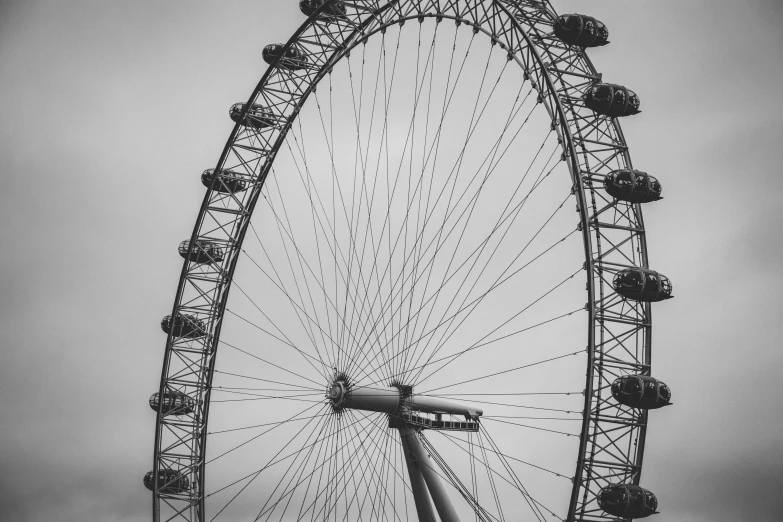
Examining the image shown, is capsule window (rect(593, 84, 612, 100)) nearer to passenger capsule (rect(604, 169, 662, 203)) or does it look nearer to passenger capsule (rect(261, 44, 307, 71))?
passenger capsule (rect(604, 169, 662, 203))

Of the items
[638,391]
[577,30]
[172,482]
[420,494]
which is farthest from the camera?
[172,482]

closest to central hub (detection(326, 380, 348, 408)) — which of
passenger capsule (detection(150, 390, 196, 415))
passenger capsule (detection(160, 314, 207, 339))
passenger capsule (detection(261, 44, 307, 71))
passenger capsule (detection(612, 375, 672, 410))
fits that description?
passenger capsule (detection(612, 375, 672, 410))

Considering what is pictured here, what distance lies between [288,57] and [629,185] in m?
12.3

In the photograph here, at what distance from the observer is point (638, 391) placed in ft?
55.7

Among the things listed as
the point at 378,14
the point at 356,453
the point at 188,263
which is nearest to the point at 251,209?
the point at 188,263

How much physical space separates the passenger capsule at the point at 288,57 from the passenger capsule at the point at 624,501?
51.6ft

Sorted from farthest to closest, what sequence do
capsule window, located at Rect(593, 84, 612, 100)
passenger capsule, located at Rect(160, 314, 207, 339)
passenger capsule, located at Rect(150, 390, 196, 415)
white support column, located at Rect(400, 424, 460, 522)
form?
passenger capsule, located at Rect(160, 314, 207, 339) < passenger capsule, located at Rect(150, 390, 196, 415) < white support column, located at Rect(400, 424, 460, 522) < capsule window, located at Rect(593, 84, 612, 100)

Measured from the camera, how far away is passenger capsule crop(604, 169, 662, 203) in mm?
18234

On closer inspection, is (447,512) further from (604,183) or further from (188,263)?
(188,263)

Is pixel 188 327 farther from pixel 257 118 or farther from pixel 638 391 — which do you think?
pixel 638 391

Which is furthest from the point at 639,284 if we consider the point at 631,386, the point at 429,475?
the point at 429,475

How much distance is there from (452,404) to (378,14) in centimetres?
1142

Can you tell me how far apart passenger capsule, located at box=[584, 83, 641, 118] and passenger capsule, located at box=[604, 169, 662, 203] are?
1550 millimetres

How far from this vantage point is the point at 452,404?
800 inches
